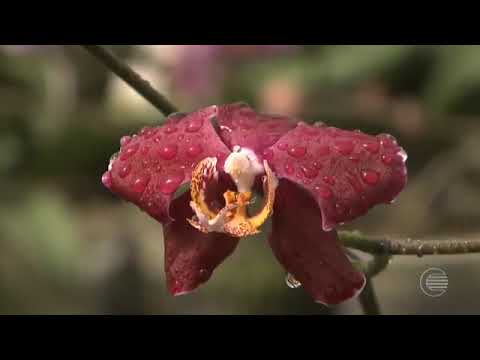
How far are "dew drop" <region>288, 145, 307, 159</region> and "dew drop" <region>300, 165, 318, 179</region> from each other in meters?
0.01

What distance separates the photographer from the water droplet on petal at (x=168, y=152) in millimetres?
736

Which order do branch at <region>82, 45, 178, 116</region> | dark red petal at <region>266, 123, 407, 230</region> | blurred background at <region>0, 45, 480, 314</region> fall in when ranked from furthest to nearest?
blurred background at <region>0, 45, 480, 314</region>
branch at <region>82, 45, 178, 116</region>
dark red petal at <region>266, 123, 407, 230</region>

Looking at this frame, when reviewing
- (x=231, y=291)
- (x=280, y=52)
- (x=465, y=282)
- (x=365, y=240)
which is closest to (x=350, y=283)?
(x=365, y=240)

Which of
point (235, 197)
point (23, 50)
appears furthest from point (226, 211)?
point (23, 50)

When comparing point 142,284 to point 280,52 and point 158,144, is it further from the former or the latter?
point 158,144

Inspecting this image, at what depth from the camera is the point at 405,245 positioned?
2.56ft

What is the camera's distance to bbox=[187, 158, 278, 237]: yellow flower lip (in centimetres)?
73

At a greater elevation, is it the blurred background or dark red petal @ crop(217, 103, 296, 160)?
dark red petal @ crop(217, 103, 296, 160)

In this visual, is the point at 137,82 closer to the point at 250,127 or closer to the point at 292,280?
the point at 250,127

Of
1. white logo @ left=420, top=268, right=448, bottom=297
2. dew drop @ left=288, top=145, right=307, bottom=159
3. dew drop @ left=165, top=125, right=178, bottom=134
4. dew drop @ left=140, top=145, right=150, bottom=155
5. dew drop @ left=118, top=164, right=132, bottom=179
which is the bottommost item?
white logo @ left=420, top=268, right=448, bottom=297

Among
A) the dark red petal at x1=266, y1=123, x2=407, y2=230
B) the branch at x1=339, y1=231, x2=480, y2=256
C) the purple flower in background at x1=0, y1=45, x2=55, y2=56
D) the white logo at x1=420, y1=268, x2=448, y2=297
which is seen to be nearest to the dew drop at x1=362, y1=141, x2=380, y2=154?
the dark red petal at x1=266, y1=123, x2=407, y2=230

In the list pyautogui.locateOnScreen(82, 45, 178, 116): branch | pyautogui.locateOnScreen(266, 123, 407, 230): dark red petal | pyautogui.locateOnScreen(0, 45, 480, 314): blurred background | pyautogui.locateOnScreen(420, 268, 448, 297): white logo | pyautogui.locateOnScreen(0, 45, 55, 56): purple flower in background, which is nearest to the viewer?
pyautogui.locateOnScreen(266, 123, 407, 230): dark red petal

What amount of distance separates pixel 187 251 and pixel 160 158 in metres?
0.08

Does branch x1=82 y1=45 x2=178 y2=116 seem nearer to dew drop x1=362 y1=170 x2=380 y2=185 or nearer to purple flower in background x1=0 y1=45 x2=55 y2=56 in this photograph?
dew drop x1=362 y1=170 x2=380 y2=185
